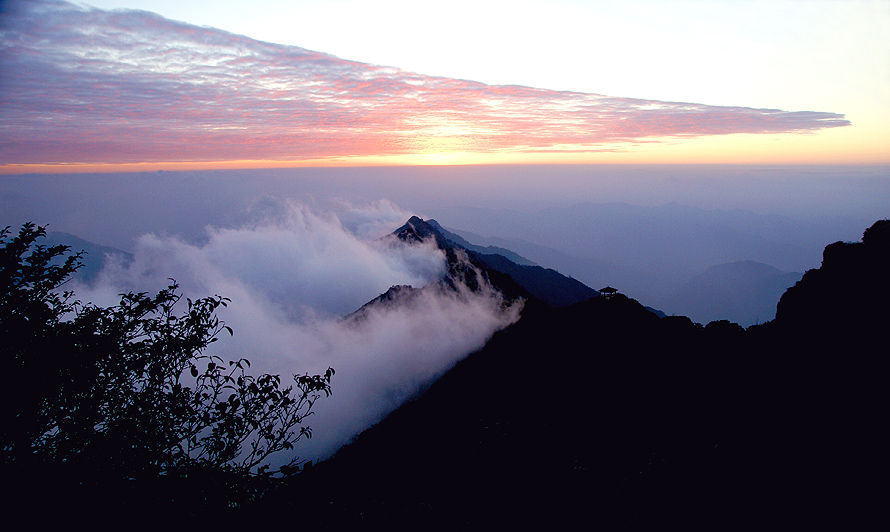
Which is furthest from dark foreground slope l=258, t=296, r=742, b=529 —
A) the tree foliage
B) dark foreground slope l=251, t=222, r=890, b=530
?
the tree foliage

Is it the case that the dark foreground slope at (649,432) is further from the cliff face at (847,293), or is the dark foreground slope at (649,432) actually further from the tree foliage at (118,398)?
the tree foliage at (118,398)

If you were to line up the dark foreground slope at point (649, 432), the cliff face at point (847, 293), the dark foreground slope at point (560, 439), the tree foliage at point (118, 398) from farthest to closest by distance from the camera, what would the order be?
the cliff face at point (847, 293) < the dark foreground slope at point (649, 432) < the dark foreground slope at point (560, 439) < the tree foliage at point (118, 398)

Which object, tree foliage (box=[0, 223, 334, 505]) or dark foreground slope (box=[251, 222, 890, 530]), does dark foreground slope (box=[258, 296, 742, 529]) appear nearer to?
dark foreground slope (box=[251, 222, 890, 530])

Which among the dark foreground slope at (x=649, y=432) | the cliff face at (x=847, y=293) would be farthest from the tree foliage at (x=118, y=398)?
the cliff face at (x=847, y=293)

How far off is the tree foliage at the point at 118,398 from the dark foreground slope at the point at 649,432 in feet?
8.07

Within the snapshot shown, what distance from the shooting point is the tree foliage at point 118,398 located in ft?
33.9

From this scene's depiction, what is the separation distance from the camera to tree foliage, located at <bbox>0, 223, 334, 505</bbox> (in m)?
10.3

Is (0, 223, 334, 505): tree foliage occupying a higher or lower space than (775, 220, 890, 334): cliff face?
higher

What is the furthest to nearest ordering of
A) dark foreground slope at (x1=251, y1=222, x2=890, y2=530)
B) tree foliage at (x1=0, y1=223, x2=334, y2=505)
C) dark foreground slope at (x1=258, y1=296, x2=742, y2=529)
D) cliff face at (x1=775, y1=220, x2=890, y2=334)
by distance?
cliff face at (x1=775, y1=220, x2=890, y2=334) < dark foreground slope at (x1=251, y1=222, x2=890, y2=530) < dark foreground slope at (x1=258, y1=296, x2=742, y2=529) < tree foliage at (x1=0, y1=223, x2=334, y2=505)

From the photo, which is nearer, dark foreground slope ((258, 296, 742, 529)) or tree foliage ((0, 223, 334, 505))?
tree foliage ((0, 223, 334, 505))

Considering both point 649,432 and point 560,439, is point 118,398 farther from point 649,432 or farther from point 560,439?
point 649,432

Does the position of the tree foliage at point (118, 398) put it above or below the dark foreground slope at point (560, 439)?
above

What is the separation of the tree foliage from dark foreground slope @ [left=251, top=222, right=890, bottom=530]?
8.07 feet

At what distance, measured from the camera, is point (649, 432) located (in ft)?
121
